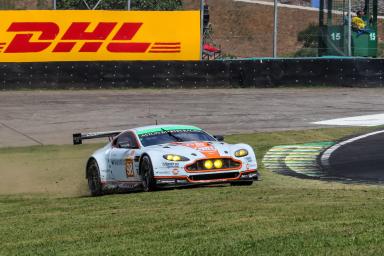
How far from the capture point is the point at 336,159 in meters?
18.4

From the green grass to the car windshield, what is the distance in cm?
117

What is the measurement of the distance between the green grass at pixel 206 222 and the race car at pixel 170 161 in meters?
0.31

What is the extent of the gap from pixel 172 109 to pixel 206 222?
19268 millimetres

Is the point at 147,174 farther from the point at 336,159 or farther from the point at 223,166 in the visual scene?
the point at 336,159

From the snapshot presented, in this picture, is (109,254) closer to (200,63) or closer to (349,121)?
(349,121)

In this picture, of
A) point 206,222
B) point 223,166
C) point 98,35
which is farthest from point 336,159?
point 98,35

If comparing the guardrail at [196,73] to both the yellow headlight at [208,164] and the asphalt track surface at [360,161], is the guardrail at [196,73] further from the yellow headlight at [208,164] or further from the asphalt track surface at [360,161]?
the yellow headlight at [208,164]

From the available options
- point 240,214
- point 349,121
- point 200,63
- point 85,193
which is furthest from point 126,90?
point 240,214

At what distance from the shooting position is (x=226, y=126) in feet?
82.8

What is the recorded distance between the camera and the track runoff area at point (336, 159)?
16.2 metres

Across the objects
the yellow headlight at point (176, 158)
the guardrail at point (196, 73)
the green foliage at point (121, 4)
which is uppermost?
the green foliage at point (121, 4)

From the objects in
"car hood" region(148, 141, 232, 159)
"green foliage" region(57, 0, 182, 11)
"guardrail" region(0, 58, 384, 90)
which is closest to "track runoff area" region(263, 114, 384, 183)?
"car hood" region(148, 141, 232, 159)

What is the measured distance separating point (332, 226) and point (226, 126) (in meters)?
16.7

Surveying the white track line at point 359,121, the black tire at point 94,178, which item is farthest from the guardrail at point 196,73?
the black tire at point 94,178
